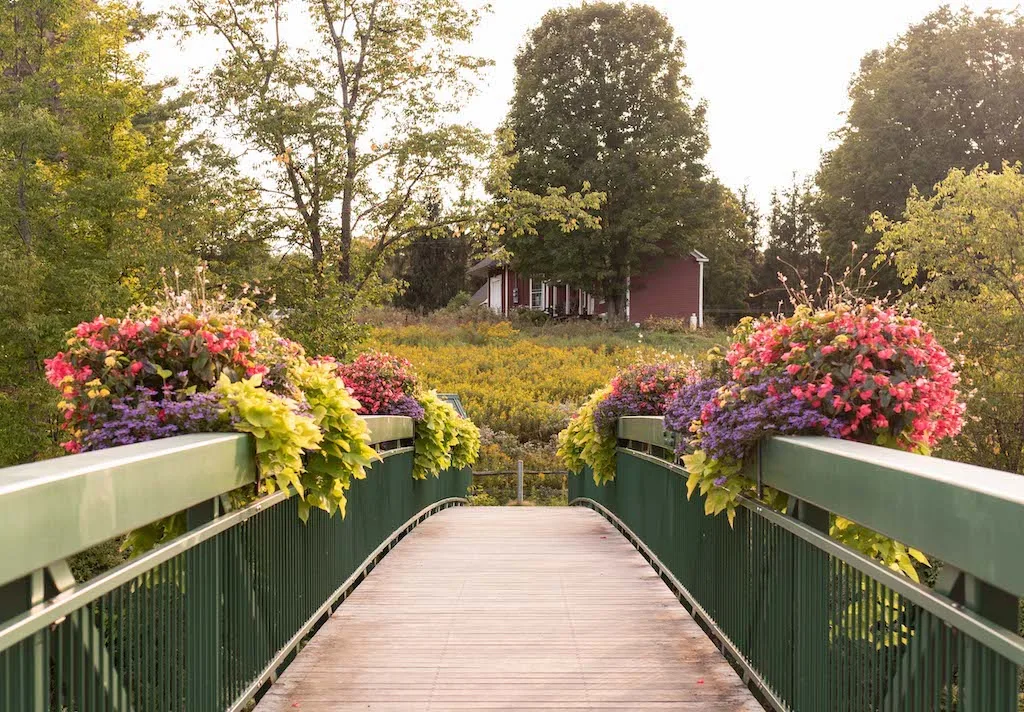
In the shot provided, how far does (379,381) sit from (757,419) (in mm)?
7660

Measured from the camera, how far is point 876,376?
15.4ft

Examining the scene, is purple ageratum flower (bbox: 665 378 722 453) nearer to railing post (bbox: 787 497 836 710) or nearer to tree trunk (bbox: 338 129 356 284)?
railing post (bbox: 787 497 836 710)

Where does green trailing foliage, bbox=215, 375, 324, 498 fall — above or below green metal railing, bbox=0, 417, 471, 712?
above

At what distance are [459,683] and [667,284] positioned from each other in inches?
1883

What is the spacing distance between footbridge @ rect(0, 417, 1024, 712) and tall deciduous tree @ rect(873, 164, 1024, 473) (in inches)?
524

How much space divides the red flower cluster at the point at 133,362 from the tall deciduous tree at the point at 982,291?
16.6 meters

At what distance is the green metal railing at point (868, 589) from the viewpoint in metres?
2.62

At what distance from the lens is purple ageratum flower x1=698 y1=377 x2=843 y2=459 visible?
4805mm


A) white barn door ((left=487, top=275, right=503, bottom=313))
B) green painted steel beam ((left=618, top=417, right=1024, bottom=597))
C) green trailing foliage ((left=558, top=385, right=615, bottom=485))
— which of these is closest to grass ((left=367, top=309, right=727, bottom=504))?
green trailing foliage ((left=558, top=385, right=615, bottom=485))

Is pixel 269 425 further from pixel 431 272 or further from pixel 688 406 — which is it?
pixel 431 272

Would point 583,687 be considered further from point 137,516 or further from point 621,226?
point 621,226

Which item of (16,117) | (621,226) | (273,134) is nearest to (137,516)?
(273,134)

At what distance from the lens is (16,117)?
77.6 ft

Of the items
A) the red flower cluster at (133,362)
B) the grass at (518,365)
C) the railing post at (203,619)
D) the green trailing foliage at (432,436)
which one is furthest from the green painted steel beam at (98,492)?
the grass at (518,365)
